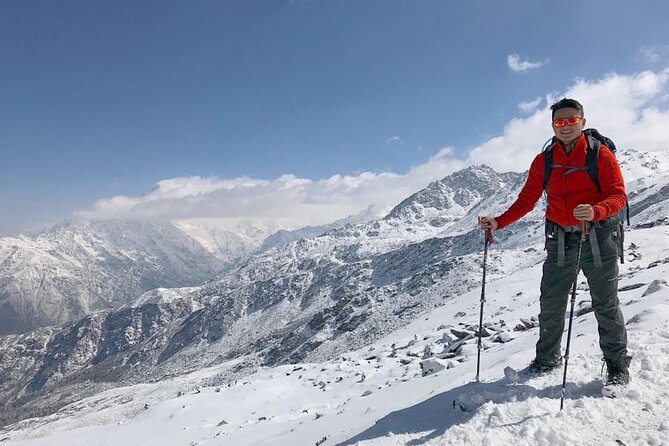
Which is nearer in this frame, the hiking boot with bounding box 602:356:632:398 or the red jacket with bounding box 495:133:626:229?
the hiking boot with bounding box 602:356:632:398

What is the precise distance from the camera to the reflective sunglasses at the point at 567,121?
6.66m

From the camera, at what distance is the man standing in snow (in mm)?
6375

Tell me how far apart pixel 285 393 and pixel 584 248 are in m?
20.6

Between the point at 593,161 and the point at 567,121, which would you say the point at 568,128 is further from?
the point at 593,161

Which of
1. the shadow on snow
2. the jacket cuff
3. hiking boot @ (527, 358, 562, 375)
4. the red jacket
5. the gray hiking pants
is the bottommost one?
the shadow on snow

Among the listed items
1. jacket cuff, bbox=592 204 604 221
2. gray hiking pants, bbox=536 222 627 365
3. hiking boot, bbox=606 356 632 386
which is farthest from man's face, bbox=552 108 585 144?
hiking boot, bbox=606 356 632 386

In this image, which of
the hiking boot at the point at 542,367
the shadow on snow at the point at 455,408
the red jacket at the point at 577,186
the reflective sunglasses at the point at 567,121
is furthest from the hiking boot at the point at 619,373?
the reflective sunglasses at the point at 567,121

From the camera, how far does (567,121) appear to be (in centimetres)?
670

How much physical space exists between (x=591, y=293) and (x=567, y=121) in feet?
9.14

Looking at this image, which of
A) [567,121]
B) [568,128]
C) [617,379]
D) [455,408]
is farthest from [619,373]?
[567,121]

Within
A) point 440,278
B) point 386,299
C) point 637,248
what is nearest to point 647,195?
point 440,278

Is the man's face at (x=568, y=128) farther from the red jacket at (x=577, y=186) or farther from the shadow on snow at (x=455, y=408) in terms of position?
the shadow on snow at (x=455, y=408)

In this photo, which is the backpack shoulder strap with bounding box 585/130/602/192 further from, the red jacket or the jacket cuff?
the jacket cuff

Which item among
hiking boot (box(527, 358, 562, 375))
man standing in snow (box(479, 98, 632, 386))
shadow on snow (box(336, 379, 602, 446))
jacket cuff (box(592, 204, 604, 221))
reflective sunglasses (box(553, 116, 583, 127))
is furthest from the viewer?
hiking boot (box(527, 358, 562, 375))
